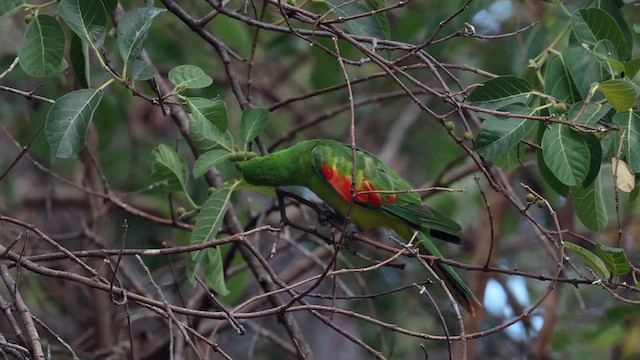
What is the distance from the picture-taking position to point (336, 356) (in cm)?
562

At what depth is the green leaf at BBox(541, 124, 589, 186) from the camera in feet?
7.42

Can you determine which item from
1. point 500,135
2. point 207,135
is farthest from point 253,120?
point 500,135

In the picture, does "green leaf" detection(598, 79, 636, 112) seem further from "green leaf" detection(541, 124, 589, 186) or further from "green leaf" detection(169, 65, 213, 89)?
"green leaf" detection(169, 65, 213, 89)

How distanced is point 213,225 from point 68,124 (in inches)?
22.0

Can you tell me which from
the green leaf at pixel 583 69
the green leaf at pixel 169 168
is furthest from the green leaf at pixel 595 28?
the green leaf at pixel 169 168

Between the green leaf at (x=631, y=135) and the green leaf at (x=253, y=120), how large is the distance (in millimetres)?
1040

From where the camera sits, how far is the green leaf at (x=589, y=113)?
230cm

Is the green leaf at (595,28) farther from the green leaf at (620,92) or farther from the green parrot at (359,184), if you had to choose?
the green parrot at (359,184)

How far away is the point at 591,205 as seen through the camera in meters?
2.47

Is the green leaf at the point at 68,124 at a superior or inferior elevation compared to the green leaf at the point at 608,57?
inferior

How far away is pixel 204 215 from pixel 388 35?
0.82 metres

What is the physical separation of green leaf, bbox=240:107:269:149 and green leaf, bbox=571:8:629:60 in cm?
97

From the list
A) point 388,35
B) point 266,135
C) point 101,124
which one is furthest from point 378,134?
point 388,35

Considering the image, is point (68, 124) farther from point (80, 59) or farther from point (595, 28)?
point (595, 28)
